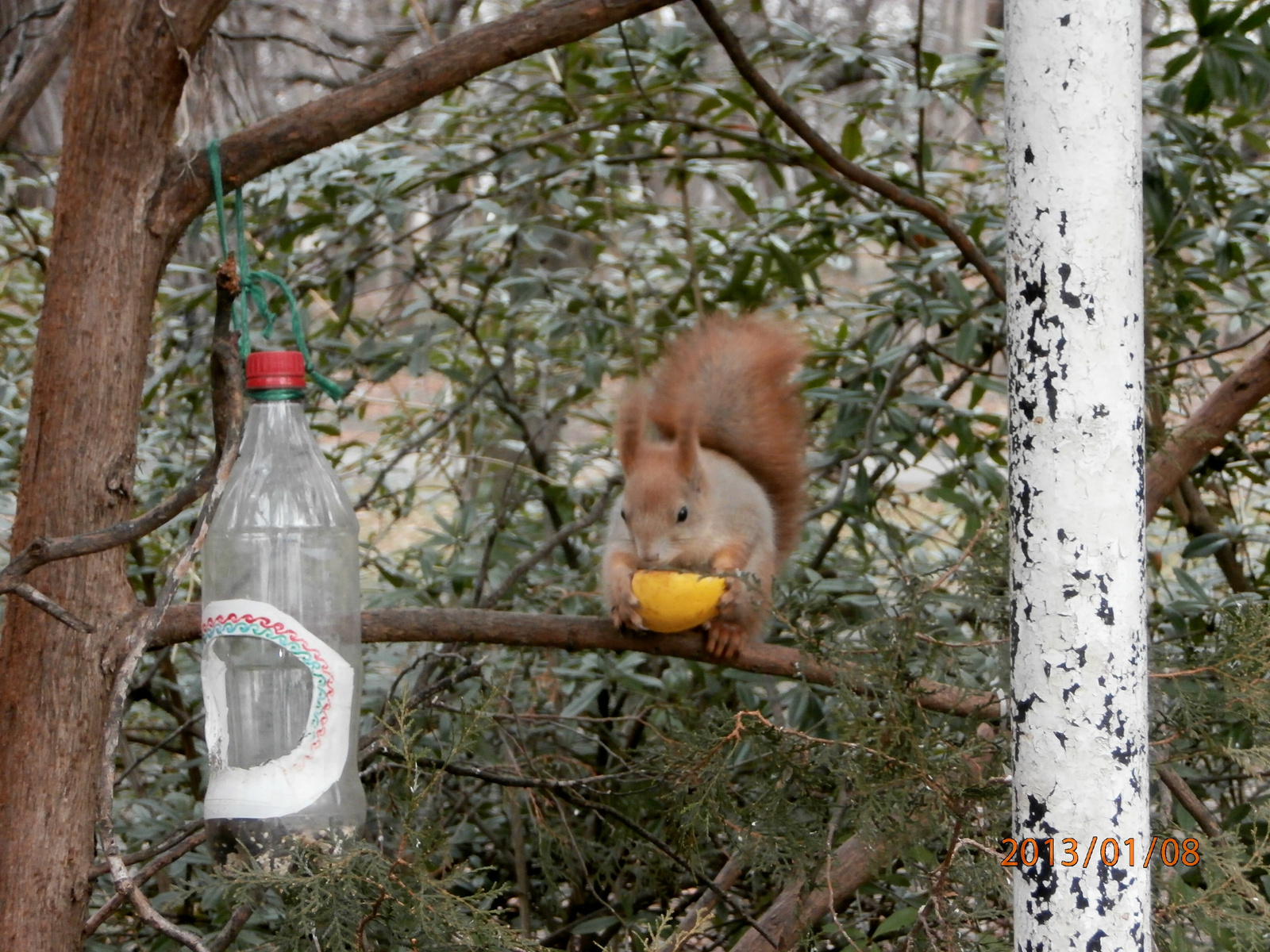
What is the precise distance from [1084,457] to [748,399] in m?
1.19

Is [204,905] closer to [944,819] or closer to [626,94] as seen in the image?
[944,819]

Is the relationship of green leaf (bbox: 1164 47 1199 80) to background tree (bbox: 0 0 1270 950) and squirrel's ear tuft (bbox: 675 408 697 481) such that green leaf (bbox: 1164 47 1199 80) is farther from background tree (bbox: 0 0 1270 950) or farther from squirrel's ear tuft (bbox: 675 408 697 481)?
squirrel's ear tuft (bbox: 675 408 697 481)

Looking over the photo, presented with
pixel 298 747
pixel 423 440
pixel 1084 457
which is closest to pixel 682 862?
pixel 298 747

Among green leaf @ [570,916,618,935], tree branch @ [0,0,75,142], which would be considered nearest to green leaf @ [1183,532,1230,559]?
green leaf @ [570,916,618,935]

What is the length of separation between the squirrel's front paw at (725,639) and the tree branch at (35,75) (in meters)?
0.86

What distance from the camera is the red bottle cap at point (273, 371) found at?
849 mm

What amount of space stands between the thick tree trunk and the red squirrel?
1.81 ft

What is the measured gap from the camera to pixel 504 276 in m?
2.11

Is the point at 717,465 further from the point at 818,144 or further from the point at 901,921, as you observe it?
the point at 901,921

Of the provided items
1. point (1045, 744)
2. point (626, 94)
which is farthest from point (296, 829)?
point (626, 94)

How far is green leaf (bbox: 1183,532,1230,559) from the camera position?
1597 millimetres

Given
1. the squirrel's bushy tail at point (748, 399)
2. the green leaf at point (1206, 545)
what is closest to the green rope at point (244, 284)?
the squirrel's bushy tail at point (748, 399)

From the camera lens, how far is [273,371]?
2.79ft

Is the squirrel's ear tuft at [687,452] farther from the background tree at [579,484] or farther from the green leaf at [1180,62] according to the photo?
the green leaf at [1180,62]
